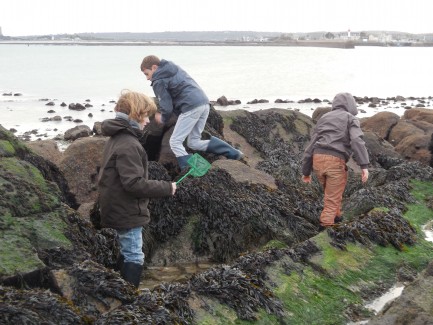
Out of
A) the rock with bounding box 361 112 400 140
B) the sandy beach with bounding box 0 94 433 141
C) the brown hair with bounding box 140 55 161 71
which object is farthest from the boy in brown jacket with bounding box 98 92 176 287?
the sandy beach with bounding box 0 94 433 141

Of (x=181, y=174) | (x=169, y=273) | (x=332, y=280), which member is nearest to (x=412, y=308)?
(x=332, y=280)

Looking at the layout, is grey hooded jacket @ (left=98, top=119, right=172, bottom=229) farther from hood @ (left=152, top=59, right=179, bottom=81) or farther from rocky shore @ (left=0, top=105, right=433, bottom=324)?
hood @ (left=152, top=59, right=179, bottom=81)

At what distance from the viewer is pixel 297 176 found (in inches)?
376

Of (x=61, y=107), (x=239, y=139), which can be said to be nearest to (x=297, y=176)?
(x=239, y=139)

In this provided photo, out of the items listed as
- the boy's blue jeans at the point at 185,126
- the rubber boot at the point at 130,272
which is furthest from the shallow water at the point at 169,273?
the boy's blue jeans at the point at 185,126

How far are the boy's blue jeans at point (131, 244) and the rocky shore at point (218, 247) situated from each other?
0.29m

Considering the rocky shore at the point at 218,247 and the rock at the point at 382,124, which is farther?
the rock at the point at 382,124

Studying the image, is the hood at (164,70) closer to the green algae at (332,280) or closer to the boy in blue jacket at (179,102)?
the boy in blue jacket at (179,102)

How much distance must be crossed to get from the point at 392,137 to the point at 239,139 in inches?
275

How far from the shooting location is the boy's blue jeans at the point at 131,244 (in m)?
4.83

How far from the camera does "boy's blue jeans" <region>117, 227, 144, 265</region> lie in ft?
15.8

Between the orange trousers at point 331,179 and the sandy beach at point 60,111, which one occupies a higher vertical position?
the orange trousers at point 331,179

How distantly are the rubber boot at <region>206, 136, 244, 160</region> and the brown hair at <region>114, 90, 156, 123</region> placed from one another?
3712mm

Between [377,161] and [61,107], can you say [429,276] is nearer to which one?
[377,161]
